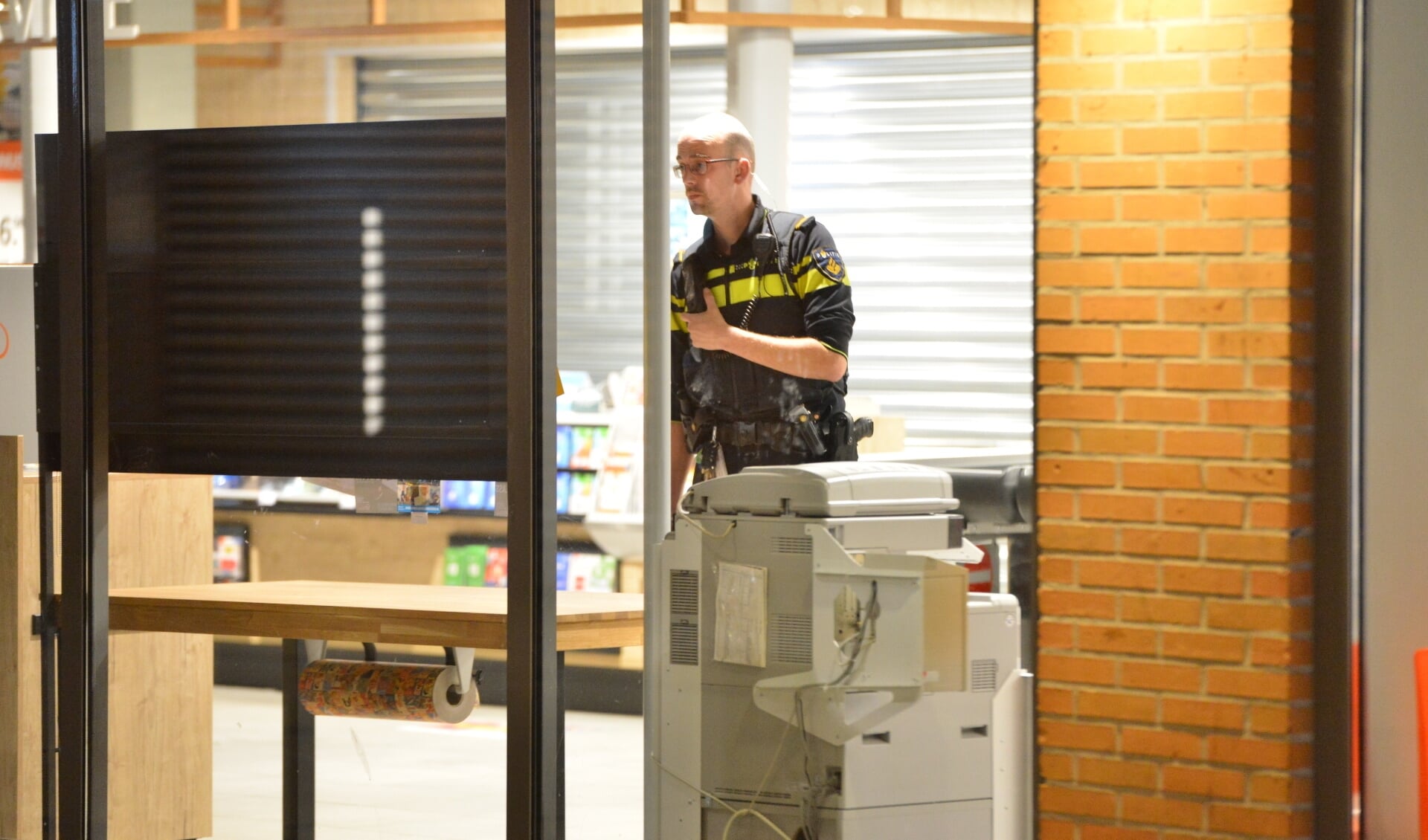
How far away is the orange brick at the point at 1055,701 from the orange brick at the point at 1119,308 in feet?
2.36

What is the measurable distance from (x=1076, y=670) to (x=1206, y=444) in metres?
0.50

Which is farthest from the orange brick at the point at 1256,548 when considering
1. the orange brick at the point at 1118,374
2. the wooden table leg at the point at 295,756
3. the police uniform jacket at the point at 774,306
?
the wooden table leg at the point at 295,756

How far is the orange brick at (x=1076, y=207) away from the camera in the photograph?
9.13ft

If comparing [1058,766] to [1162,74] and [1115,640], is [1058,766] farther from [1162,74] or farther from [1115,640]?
[1162,74]

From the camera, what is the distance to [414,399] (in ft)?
10.5

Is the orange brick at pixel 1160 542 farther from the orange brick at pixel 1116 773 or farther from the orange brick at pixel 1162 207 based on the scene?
the orange brick at pixel 1162 207

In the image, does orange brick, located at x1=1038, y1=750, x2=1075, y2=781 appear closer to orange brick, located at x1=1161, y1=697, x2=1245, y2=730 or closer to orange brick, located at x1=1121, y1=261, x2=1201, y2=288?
orange brick, located at x1=1161, y1=697, x2=1245, y2=730

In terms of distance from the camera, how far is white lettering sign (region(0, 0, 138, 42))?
14.2 feet

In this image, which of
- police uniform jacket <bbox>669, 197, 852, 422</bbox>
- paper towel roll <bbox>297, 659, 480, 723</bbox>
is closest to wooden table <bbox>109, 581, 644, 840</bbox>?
paper towel roll <bbox>297, 659, 480, 723</bbox>

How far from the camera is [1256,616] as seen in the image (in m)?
2.71

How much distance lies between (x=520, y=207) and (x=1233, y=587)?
5.28 ft

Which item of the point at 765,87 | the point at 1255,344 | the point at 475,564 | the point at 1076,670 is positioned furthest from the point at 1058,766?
the point at 475,564

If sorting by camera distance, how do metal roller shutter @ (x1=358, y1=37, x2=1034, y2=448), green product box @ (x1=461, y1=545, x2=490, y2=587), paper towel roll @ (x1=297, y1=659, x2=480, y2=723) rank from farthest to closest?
green product box @ (x1=461, y1=545, x2=490, y2=587) < metal roller shutter @ (x1=358, y1=37, x2=1034, y2=448) < paper towel roll @ (x1=297, y1=659, x2=480, y2=723)

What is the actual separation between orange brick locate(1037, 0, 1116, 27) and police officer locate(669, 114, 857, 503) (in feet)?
2.46
